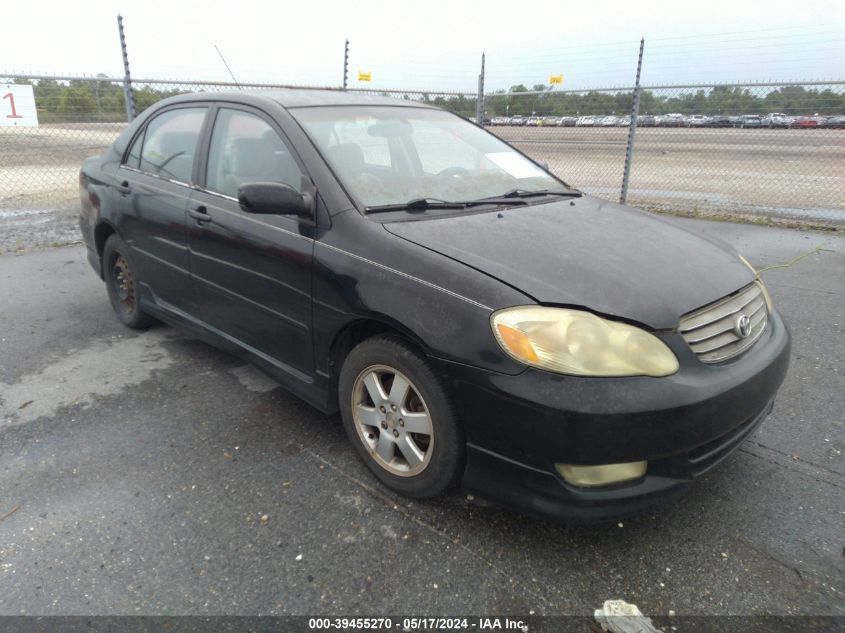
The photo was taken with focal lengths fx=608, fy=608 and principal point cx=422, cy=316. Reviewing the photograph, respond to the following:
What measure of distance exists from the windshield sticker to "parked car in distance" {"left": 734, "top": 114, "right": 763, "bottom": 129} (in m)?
7.94

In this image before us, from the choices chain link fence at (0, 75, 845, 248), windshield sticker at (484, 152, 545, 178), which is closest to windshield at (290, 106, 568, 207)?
windshield sticker at (484, 152, 545, 178)

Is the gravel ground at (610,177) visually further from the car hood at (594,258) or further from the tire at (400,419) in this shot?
the car hood at (594,258)

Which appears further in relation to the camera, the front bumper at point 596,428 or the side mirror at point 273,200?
the side mirror at point 273,200

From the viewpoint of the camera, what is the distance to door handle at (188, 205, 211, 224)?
3287mm

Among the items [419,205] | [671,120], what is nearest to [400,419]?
[419,205]

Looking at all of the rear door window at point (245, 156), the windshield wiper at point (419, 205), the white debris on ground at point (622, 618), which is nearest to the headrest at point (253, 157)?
the rear door window at point (245, 156)

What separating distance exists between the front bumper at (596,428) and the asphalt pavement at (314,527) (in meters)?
0.30

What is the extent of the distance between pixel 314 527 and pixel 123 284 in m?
2.87

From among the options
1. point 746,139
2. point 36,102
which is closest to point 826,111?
point 746,139

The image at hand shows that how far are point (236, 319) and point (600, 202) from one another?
2099 millimetres

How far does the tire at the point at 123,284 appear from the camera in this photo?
4.23m

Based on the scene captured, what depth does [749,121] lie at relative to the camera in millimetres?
10133

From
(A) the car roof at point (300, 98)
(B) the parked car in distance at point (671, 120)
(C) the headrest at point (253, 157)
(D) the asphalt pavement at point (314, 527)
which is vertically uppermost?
(A) the car roof at point (300, 98)

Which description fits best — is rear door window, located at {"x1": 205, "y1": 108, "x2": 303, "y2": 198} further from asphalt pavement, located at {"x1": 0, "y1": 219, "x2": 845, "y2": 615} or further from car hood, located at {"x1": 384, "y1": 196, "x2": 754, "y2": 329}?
asphalt pavement, located at {"x1": 0, "y1": 219, "x2": 845, "y2": 615}
